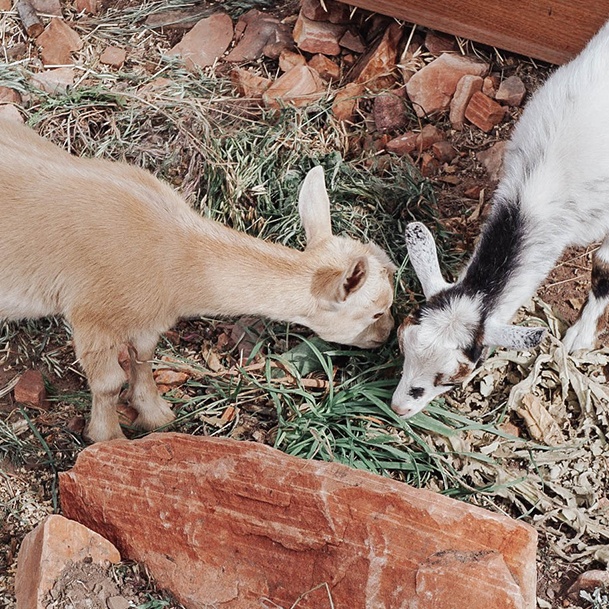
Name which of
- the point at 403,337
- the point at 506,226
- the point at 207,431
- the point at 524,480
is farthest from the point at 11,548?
the point at 506,226

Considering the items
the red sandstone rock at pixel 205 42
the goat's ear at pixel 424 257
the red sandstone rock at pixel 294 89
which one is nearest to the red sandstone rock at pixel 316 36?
the red sandstone rock at pixel 294 89

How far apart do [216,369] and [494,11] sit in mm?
3103

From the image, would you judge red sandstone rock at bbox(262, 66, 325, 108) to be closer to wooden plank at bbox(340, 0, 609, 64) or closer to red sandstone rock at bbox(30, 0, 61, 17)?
wooden plank at bbox(340, 0, 609, 64)

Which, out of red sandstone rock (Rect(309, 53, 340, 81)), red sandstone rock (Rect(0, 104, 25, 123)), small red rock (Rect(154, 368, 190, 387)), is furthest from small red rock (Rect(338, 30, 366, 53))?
small red rock (Rect(154, 368, 190, 387))

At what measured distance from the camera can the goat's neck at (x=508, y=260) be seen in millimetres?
4219

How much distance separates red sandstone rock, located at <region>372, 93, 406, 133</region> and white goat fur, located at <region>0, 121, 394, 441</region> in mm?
1723

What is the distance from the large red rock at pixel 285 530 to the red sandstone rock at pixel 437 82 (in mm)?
3179

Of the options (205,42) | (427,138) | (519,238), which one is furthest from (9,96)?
(519,238)

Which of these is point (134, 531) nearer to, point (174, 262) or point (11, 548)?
point (11, 548)

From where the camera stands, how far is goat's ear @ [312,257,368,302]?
410 cm

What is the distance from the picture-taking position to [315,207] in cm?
447

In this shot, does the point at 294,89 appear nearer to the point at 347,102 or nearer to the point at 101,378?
the point at 347,102

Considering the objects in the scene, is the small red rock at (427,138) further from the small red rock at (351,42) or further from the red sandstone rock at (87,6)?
the red sandstone rock at (87,6)

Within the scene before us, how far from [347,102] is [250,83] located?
2.39 ft
